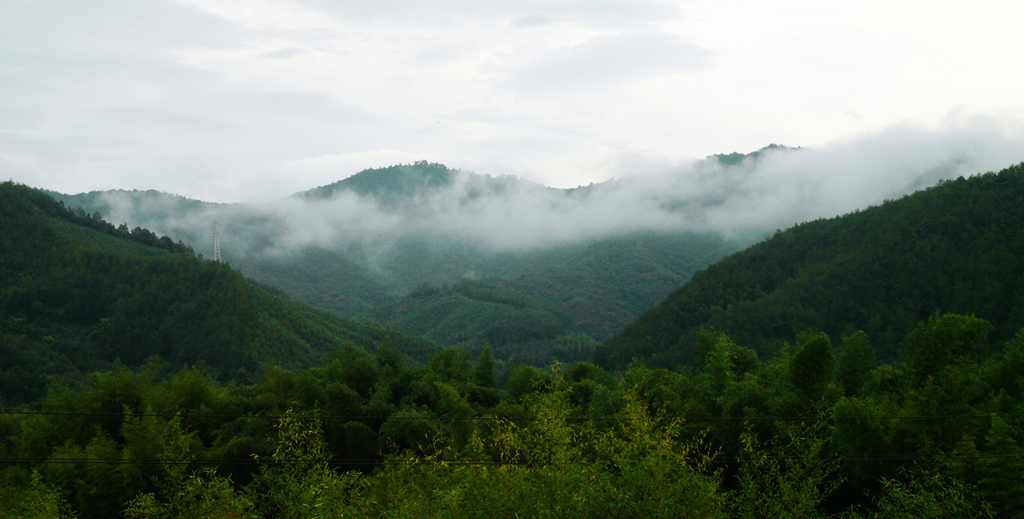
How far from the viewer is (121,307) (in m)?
71.3

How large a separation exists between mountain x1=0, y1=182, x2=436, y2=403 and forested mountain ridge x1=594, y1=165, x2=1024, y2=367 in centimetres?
3960

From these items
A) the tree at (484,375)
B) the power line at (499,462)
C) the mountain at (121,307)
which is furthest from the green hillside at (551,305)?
the power line at (499,462)

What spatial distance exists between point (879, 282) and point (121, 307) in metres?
78.0

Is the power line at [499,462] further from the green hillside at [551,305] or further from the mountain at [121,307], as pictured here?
the green hillside at [551,305]

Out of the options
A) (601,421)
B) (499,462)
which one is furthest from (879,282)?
(499,462)

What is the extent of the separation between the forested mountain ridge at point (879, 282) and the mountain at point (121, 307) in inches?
1559

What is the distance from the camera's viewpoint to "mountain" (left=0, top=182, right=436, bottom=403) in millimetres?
65812

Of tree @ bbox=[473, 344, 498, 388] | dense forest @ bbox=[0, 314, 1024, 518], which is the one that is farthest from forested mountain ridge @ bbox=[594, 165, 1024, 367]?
dense forest @ bbox=[0, 314, 1024, 518]

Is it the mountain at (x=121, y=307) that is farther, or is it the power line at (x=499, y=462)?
the mountain at (x=121, y=307)

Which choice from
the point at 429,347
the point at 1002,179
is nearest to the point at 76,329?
the point at 429,347

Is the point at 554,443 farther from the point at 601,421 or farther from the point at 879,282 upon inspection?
the point at 879,282

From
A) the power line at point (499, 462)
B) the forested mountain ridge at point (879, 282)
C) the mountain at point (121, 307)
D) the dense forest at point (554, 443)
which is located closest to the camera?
→ the dense forest at point (554, 443)

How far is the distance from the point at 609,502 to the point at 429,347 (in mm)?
85787

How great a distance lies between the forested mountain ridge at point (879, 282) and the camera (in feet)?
190
